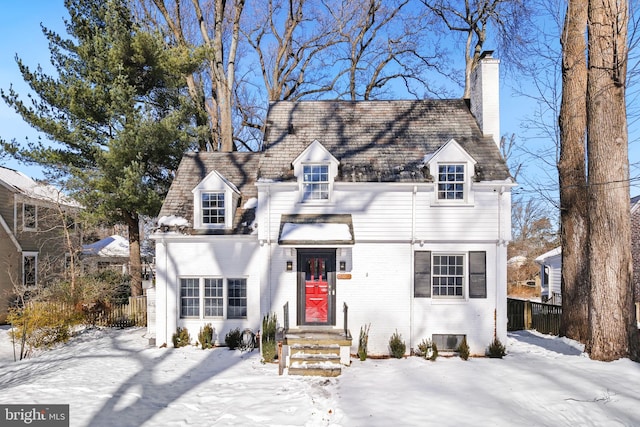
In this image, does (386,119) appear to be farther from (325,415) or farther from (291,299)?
(325,415)

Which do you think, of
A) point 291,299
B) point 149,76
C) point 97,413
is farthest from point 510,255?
point 97,413

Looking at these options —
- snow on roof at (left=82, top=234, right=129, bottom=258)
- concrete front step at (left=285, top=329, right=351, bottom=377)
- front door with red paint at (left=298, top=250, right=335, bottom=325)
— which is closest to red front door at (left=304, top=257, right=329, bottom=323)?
front door with red paint at (left=298, top=250, right=335, bottom=325)

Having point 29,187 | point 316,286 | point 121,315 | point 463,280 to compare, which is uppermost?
point 29,187

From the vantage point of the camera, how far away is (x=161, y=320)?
1216 cm

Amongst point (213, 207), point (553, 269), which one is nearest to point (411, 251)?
point (213, 207)

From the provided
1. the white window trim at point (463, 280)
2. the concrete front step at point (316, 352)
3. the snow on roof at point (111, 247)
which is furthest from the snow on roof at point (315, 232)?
the snow on roof at point (111, 247)

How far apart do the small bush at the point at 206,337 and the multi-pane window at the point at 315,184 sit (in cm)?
521

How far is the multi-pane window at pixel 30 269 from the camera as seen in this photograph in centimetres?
1875

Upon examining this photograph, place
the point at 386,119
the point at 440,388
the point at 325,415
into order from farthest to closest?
the point at 386,119 < the point at 440,388 < the point at 325,415

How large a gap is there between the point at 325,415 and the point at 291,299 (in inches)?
181

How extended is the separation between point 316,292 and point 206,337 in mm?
3862

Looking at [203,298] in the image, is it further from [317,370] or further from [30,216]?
[30,216]

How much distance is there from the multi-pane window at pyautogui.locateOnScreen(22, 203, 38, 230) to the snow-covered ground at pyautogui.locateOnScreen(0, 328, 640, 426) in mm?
10859

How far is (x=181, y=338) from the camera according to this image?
12.0 meters
